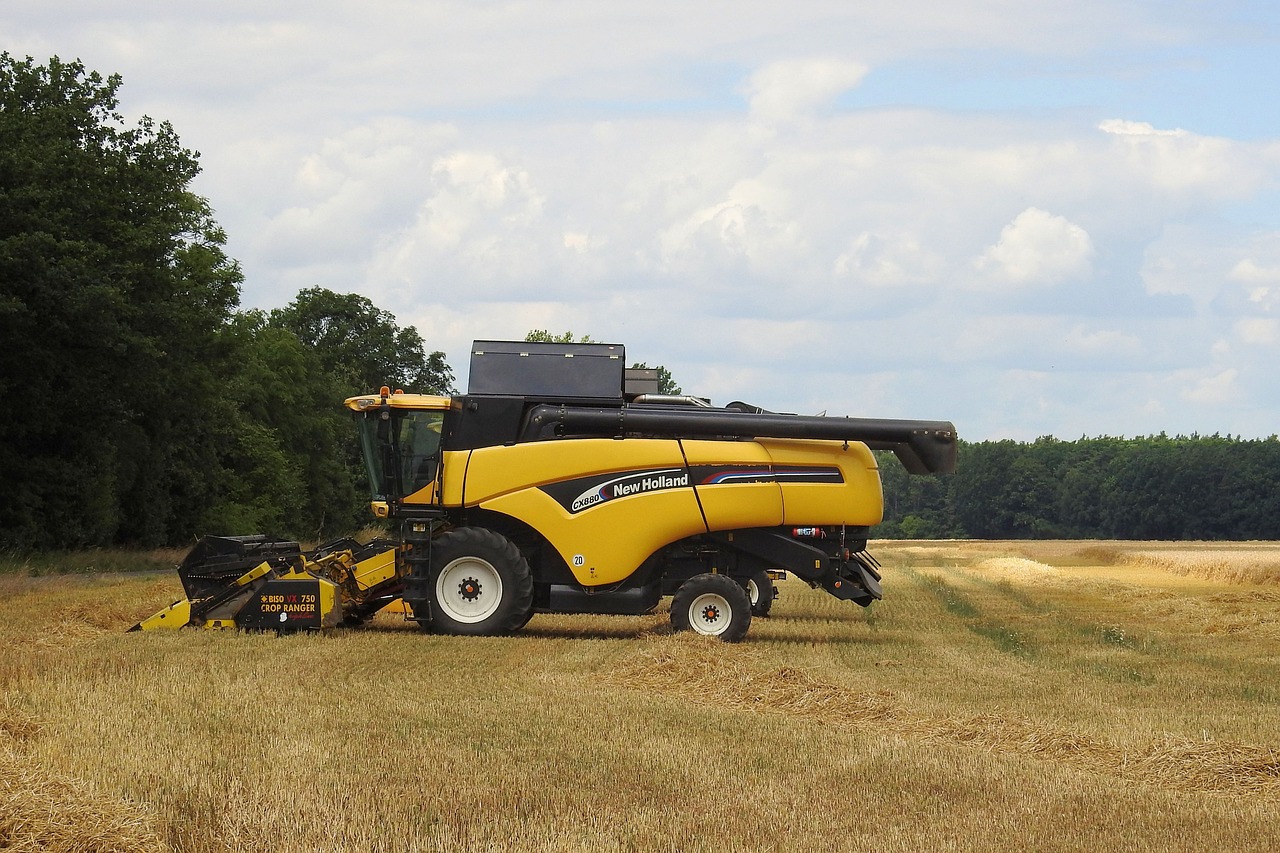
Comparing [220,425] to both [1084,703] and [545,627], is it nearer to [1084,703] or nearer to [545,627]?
[545,627]

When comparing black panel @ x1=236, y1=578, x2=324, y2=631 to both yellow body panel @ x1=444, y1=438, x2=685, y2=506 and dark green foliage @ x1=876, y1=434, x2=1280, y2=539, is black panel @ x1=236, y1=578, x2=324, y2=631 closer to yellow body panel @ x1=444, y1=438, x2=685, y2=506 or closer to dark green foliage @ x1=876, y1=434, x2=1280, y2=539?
yellow body panel @ x1=444, y1=438, x2=685, y2=506

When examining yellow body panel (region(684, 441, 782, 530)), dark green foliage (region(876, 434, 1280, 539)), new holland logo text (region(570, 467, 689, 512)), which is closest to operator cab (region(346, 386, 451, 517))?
new holland logo text (region(570, 467, 689, 512))

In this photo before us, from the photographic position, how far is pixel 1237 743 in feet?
31.7

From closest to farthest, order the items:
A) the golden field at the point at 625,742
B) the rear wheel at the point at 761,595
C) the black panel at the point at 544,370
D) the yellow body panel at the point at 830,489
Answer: the golden field at the point at 625,742 → the yellow body panel at the point at 830,489 → the black panel at the point at 544,370 → the rear wheel at the point at 761,595

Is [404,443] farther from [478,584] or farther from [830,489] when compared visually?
[830,489]

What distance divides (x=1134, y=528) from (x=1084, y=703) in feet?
423

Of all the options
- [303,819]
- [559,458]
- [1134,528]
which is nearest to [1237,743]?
[303,819]

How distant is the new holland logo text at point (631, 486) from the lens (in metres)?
17.9

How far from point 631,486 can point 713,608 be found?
183 centimetres

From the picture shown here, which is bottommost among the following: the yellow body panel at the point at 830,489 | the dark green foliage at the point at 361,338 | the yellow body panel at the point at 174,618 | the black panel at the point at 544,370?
the yellow body panel at the point at 174,618

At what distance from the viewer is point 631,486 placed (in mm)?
17938

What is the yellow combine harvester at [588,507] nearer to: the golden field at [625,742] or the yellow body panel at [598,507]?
the yellow body panel at [598,507]

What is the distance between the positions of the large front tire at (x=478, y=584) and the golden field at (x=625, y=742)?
0.69 meters

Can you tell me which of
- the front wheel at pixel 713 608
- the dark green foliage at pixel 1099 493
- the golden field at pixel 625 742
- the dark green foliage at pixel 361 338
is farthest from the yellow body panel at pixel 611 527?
the dark green foliage at pixel 1099 493
